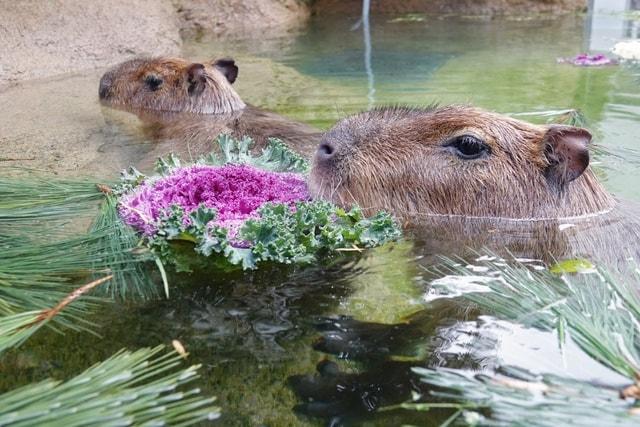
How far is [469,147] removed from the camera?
148 inches

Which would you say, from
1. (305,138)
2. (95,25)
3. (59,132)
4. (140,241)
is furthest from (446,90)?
(140,241)

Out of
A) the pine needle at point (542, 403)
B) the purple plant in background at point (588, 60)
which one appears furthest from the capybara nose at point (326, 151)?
the purple plant in background at point (588, 60)

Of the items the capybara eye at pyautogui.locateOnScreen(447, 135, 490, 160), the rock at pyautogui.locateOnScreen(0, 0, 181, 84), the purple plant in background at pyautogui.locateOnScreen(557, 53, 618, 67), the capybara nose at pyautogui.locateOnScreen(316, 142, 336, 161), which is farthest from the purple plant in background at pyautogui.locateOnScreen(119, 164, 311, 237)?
the purple plant in background at pyautogui.locateOnScreen(557, 53, 618, 67)

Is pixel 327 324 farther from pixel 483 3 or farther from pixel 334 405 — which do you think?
pixel 483 3

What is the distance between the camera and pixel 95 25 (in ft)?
30.3

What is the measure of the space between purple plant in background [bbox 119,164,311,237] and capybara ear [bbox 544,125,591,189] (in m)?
1.12

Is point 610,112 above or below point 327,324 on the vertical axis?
below

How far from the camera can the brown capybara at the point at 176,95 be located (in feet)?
21.9

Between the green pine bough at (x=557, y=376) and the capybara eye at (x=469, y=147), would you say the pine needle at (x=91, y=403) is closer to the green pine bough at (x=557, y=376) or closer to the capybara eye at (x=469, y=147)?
the green pine bough at (x=557, y=376)

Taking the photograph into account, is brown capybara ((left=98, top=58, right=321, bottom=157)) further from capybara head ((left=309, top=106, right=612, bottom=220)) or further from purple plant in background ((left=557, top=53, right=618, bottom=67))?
purple plant in background ((left=557, top=53, right=618, bottom=67))

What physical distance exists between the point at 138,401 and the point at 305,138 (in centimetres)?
400

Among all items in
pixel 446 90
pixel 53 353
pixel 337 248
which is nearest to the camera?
pixel 53 353

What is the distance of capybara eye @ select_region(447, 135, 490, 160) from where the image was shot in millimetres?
3746

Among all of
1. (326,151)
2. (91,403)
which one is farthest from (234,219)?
(91,403)
